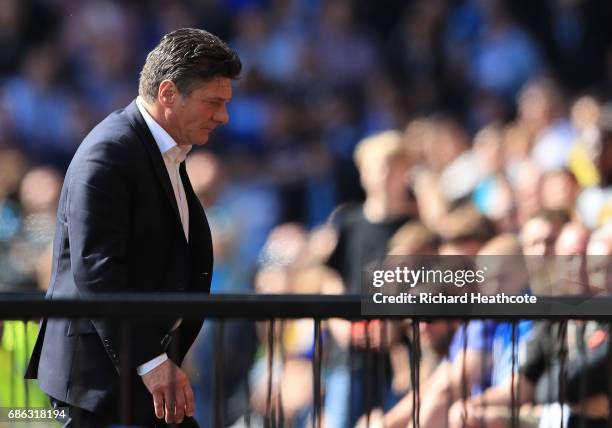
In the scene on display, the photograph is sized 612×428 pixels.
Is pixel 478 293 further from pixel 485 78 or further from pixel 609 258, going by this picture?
pixel 485 78

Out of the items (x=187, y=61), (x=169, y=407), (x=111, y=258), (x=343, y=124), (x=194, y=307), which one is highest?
(x=343, y=124)

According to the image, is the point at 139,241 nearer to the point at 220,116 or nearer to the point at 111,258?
the point at 111,258

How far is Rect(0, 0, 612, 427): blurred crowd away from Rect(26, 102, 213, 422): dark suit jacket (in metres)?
2.42

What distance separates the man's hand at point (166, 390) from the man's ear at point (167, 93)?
2.65ft

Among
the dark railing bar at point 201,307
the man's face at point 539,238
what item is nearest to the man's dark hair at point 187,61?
the dark railing bar at point 201,307

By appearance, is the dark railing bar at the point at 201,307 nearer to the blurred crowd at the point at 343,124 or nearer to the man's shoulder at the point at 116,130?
the man's shoulder at the point at 116,130

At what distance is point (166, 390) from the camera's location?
3.67 meters

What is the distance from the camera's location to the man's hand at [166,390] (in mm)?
3668

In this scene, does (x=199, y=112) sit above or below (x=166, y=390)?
above

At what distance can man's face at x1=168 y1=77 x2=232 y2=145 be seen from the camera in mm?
3965

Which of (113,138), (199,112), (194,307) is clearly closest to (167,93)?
(199,112)

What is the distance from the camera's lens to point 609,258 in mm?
5641

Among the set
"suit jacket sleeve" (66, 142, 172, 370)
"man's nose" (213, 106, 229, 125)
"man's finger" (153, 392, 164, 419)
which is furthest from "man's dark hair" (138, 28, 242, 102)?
"man's finger" (153, 392, 164, 419)

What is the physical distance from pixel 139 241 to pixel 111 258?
0.18 metres
